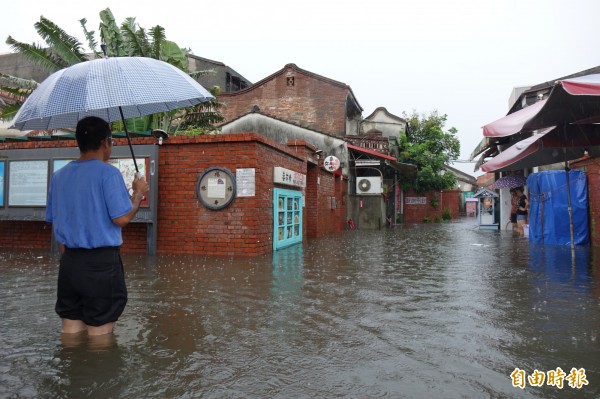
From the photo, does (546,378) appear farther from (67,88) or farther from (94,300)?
(67,88)

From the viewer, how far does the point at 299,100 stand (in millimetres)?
28359

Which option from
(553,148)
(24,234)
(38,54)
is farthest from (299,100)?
(24,234)

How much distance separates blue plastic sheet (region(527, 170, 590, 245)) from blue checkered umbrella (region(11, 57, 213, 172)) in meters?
11.6

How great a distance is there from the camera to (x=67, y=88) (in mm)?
3883

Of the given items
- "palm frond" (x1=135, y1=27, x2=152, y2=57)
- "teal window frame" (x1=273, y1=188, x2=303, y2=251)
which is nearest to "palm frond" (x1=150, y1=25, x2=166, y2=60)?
"palm frond" (x1=135, y1=27, x2=152, y2=57)

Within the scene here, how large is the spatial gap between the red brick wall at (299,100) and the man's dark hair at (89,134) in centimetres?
2417

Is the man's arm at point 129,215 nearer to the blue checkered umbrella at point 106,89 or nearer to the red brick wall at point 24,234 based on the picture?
the blue checkered umbrella at point 106,89

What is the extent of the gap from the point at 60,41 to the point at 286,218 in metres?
10.0

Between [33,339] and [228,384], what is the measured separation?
1.99 meters

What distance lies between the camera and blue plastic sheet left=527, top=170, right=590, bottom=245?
12.1m

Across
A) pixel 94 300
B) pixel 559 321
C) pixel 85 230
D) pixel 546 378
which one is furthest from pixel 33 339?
pixel 559 321

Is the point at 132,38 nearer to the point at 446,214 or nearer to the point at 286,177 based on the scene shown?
the point at 286,177

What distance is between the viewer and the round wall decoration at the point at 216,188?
8.95 m

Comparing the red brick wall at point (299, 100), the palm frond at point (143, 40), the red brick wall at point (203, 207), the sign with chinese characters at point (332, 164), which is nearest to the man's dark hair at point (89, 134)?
the red brick wall at point (203, 207)
